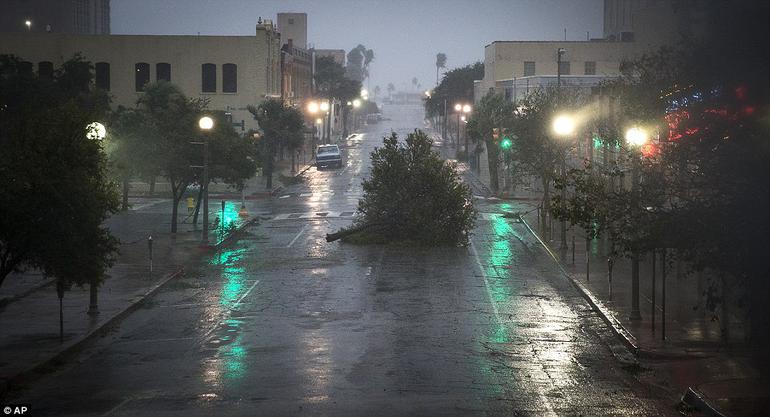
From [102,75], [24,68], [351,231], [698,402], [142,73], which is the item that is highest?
[142,73]

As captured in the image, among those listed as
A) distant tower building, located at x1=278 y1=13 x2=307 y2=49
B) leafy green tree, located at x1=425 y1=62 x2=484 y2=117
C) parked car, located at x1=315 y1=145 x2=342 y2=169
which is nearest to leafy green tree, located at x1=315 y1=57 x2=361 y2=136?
leafy green tree, located at x1=425 y1=62 x2=484 y2=117

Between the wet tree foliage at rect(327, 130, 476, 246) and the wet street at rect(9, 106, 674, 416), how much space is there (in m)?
2.29

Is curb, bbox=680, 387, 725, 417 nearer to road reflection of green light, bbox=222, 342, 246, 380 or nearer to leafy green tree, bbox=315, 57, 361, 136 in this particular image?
road reflection of green light, bbox=222, 342, 246, 380

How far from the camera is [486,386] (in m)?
17.1

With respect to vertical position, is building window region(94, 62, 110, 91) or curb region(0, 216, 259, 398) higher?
building window region(94, 62, 110, 91)

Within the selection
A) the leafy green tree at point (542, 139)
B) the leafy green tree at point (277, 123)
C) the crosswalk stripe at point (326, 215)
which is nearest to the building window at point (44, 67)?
the leafy green tree at point (277, 123)

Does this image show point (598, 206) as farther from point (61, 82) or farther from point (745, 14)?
point (61, 82)

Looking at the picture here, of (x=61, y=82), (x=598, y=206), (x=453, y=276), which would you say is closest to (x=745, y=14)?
(x=598, y=206)

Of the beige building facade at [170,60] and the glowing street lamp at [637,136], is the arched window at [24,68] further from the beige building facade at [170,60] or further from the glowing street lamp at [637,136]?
the glowing street lamp at [637,136]

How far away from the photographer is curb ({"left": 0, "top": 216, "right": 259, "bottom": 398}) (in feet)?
58.0

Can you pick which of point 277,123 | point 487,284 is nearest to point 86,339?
point 487,284

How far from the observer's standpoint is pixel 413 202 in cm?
3781

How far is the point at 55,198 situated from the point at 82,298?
26.5 feet

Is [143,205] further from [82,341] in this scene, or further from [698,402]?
[698,402]
